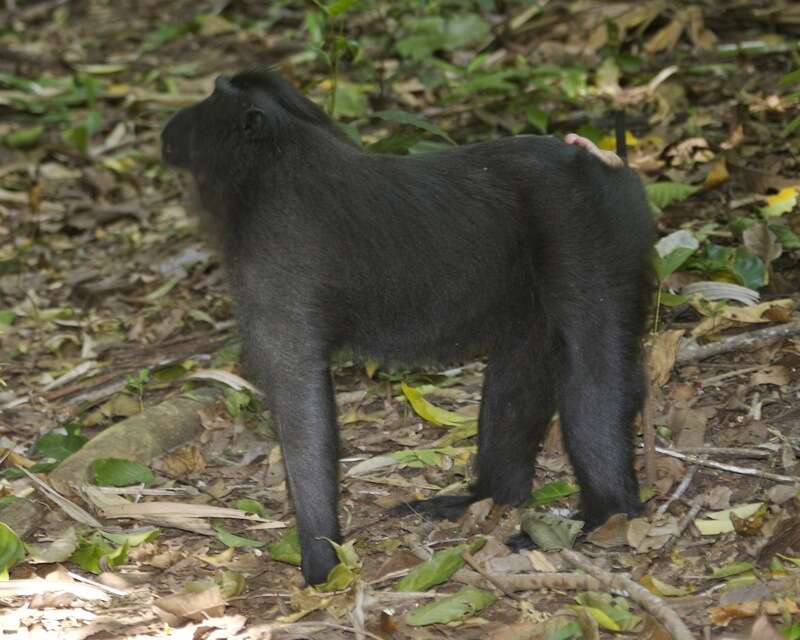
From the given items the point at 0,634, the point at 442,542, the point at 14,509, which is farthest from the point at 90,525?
the point at 442,542

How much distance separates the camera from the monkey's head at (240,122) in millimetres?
4645

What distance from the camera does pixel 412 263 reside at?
4645mm

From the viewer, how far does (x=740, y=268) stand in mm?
5965

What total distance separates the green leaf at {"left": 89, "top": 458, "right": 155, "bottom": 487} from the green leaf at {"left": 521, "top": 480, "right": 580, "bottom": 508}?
1556 millimetres

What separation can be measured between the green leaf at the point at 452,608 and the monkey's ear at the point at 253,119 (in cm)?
179

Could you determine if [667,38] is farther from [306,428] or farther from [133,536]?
[133,536]

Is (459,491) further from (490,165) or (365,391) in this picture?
(490,165)

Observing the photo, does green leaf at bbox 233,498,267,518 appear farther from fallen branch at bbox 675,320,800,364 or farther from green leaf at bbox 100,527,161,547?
fallen branch at bbox 675,320,800,364

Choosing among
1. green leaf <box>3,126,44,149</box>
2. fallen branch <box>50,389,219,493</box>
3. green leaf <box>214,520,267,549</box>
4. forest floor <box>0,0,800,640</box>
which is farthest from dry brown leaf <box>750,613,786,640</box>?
green leaf <box>3,126,44,149</box>

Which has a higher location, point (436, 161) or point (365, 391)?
point (436, 161)

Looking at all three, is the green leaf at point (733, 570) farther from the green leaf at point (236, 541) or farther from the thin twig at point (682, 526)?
the green leaf at point (236, 541)

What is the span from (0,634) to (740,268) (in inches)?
143

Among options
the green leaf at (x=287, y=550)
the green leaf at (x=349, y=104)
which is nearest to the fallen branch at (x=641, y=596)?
the green leaf at (x=287, y=550)

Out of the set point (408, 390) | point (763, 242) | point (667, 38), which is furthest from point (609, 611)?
point (667, 38)
